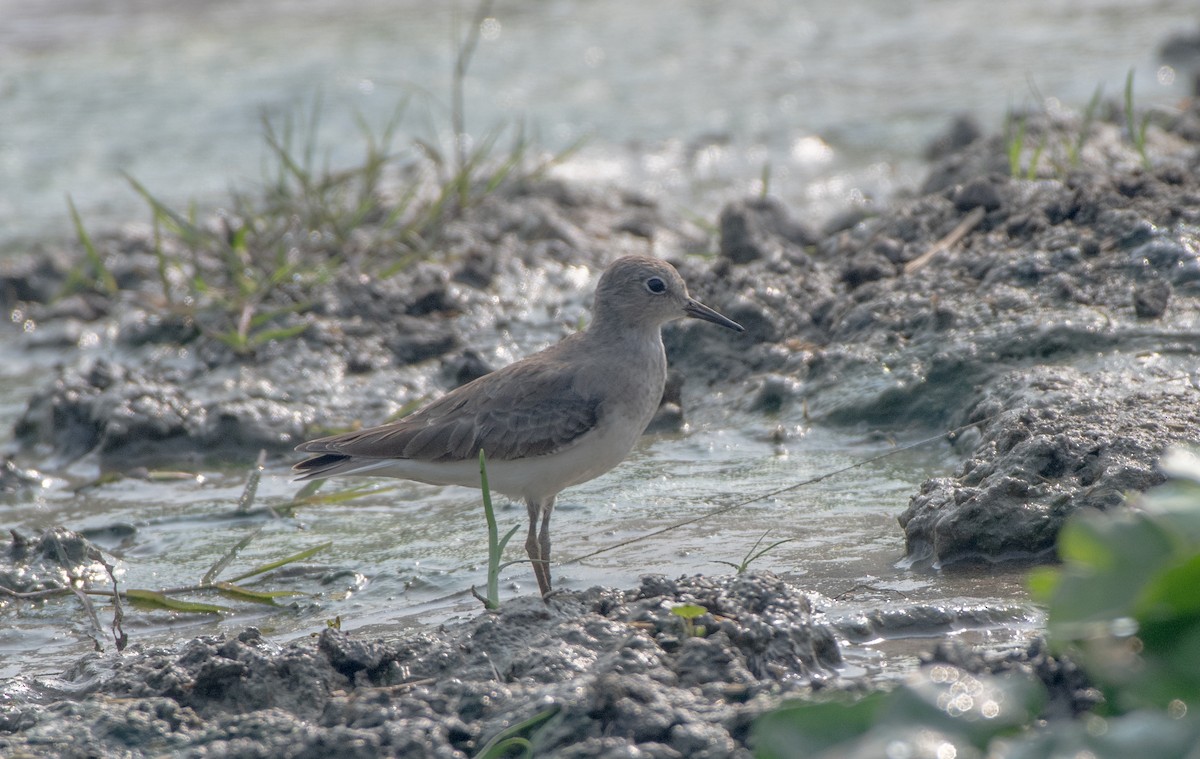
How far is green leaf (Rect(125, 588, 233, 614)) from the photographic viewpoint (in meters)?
4.91

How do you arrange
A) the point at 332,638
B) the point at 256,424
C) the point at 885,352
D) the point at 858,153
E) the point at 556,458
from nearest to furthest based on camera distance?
the point at 332,638, the point at 556,458, the point at 885,352, the point at 256,424, the point at 858,153

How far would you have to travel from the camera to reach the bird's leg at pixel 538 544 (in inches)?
188

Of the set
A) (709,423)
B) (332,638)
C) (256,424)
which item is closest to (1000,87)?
(709,423)

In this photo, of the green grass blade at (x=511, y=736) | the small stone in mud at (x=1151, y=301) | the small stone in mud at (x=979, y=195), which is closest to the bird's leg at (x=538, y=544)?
the green grass blade at (x=511, y=736)

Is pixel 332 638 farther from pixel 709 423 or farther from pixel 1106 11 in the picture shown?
pixel 1106 11

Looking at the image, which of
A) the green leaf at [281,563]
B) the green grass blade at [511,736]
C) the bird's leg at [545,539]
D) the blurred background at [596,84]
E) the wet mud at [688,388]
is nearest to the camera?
the green grass blade at [511,736]

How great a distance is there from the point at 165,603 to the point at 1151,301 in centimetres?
405

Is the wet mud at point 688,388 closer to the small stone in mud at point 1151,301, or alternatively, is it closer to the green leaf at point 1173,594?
the small stone in mud at point 1151,301

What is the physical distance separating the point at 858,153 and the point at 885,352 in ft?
17.6

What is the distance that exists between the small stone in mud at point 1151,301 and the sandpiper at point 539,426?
202 centimetres

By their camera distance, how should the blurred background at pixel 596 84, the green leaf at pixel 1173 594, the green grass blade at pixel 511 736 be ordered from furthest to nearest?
the blurred background at pixel 596 84 < the green grass blade at pixel 511 736 < the green leaf at pixel 1173 594

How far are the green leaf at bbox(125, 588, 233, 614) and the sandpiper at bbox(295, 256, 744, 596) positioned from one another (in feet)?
2.06

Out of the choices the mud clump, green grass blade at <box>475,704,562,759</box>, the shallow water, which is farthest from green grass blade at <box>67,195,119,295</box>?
green grass blade at <box>475,704,562,759</box>

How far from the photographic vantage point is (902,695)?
2.46 metres
